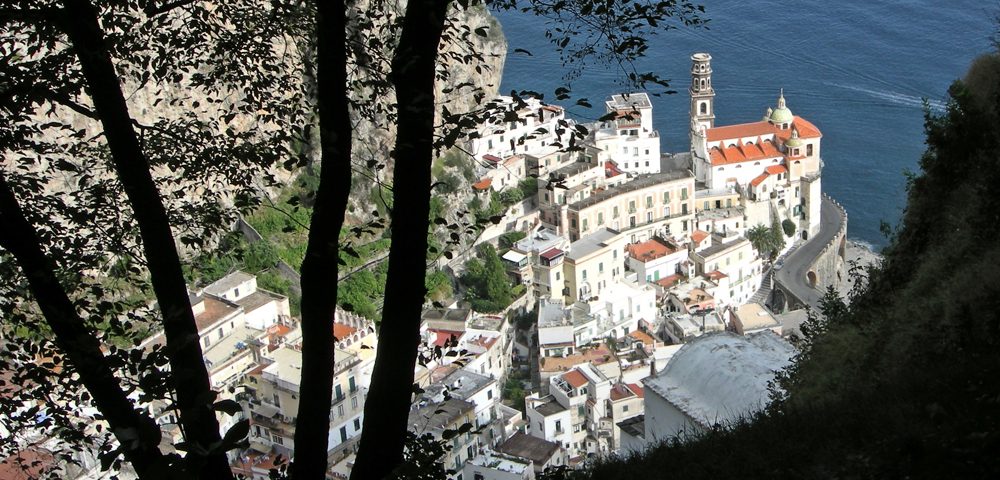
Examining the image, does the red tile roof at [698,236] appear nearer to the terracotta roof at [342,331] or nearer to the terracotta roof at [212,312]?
the terracotta roof at [342,331]

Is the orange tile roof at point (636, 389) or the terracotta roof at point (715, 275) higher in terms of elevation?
the orange tile roof at point (636, 389)

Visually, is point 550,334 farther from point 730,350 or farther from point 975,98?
point 975,98

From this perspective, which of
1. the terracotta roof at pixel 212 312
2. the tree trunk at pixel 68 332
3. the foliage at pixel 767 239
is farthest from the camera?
the foliage at pixel 767 239

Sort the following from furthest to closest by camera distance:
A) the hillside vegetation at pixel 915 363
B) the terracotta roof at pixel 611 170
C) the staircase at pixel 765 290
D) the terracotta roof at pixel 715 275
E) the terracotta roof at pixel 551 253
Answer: the terracotta roof at pixel 611 170 → the staircase at pixel 765 290 → the terracotta roof at pixel 715 275 → the terracotta roof at pixel 551 253 → the hillside vegetation at pixel 915 363

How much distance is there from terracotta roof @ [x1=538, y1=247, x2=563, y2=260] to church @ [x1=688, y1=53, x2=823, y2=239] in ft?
21.7

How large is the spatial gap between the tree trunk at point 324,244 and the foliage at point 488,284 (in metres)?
20.5

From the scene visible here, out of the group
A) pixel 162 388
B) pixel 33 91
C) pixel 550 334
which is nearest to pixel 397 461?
pixel 162 388

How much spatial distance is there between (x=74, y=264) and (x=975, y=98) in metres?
5.79

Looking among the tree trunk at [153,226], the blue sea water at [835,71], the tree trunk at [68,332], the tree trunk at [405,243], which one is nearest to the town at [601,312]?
the blue sea water at [835,71]

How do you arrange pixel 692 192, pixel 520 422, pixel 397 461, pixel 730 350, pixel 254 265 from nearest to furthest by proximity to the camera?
pixel 397 461 < pixel 730 350 < pixel 520 422 < pixel 254 265 < pixel 692 192

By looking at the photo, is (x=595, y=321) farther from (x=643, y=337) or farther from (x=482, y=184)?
(x=482, y=184)

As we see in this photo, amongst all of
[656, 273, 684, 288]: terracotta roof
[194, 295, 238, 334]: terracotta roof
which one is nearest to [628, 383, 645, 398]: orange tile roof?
[656, 273, 684, 288]: terracotta roof

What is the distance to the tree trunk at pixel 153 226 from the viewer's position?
2932mm

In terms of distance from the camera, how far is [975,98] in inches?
283
